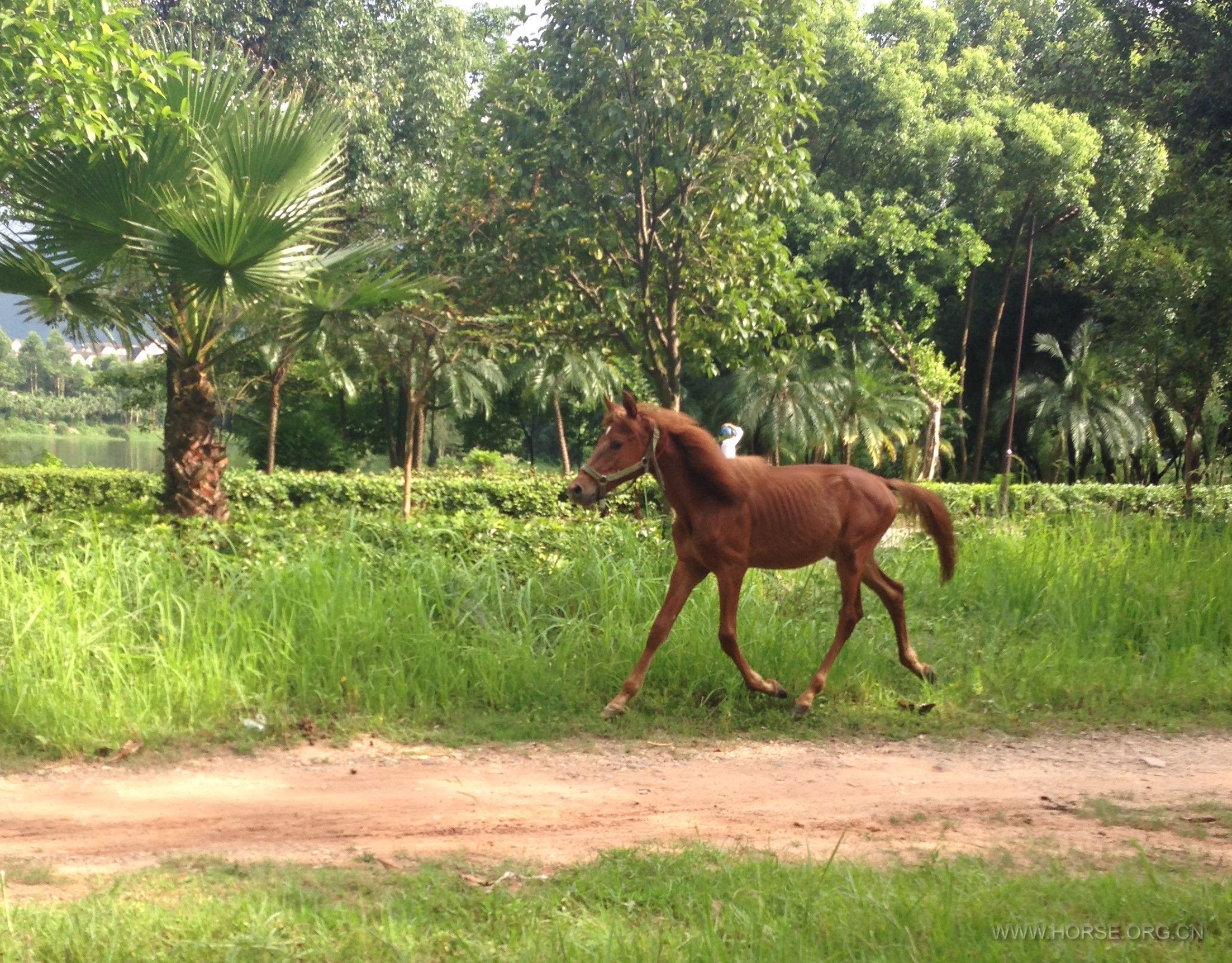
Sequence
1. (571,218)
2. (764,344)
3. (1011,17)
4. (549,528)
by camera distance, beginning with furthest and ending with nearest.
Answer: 1. (1011,17)
2. (764,344)
3. (571,218)
4. (549,528)

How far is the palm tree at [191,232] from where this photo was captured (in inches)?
322

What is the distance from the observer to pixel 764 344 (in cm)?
1422

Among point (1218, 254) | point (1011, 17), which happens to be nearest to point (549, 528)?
point (1218, 254)

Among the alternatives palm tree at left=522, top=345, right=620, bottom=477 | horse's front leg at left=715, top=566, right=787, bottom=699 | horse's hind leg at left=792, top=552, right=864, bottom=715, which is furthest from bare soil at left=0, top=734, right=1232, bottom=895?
palm tree at left=522, top=345, right=620, bottom=477

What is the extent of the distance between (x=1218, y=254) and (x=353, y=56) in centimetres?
2133

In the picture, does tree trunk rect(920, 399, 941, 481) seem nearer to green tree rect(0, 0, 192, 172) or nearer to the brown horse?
the brown horse

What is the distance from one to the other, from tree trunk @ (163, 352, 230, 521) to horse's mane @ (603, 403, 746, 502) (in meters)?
4.44

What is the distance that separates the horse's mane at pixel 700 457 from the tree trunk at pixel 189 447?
4.44 m

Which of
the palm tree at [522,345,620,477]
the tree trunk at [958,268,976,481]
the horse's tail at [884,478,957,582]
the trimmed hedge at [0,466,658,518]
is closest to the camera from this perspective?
the horse's tail at [884,478,957,582]

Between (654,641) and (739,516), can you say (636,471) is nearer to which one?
(739,516)

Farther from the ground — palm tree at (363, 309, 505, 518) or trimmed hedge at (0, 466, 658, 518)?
palm tree at (363, 309, 505, 518)

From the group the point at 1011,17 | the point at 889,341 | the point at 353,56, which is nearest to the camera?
the point at 353,56

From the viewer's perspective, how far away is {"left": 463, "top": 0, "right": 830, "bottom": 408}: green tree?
1159 cm

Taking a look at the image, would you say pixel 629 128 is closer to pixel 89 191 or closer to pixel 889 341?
pixel 89 191
